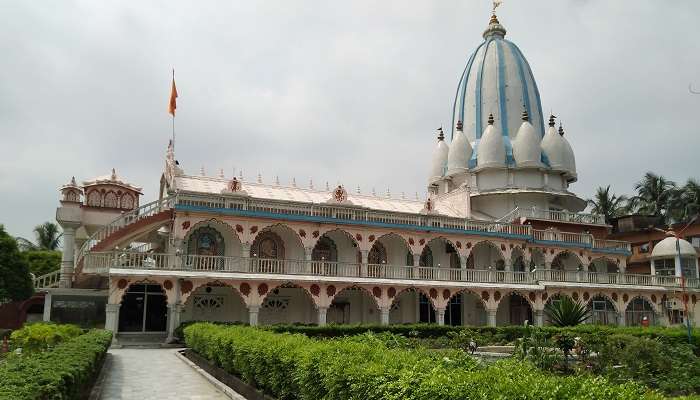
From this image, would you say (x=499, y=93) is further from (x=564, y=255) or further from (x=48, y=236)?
(x=48, y=236)

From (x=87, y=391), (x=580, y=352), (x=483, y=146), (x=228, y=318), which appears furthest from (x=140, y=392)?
(x=483, y=146)

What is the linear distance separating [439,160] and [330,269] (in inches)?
655

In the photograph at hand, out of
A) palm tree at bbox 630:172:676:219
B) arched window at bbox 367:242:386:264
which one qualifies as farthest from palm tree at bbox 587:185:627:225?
arched window at bbox 367:242:386:264

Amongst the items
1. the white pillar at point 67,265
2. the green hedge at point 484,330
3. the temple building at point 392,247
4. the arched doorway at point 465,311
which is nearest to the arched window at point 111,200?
the temple building at point 392,247

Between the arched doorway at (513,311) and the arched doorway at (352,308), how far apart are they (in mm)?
8586

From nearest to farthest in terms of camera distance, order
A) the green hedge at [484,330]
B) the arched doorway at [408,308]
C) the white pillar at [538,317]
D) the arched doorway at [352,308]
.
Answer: the green hedge at [484,330]
the arched doorway at [352,308]
the arched doorway at [408,308]
the white pillar at [538,317]

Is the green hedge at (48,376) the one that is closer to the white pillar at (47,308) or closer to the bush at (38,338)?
the bush at (38,338)

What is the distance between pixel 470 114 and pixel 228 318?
23.6m

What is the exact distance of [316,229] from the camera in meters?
28.1

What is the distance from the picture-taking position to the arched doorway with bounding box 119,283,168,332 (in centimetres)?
2661

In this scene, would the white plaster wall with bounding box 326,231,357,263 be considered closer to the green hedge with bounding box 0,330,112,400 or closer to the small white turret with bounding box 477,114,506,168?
the small white turret with bounding box 477,114,506,168

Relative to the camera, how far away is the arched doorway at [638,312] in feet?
119

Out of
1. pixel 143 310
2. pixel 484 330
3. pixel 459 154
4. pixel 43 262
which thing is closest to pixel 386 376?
pixel 484 330

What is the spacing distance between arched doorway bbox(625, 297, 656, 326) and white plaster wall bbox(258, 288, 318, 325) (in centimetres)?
2044
